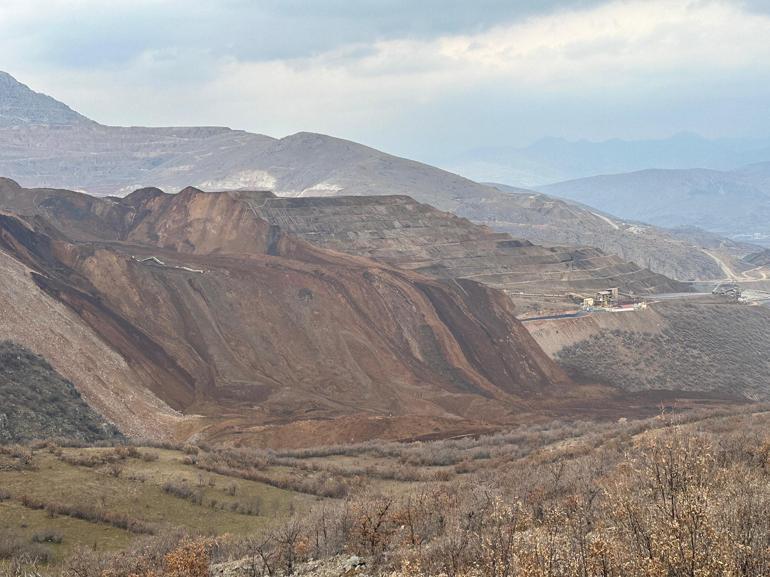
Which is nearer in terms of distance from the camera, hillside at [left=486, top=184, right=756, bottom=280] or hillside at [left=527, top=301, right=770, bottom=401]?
hillside at [left=527, top=301, right=770, bottom=401]

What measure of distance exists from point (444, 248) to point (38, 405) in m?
62.1

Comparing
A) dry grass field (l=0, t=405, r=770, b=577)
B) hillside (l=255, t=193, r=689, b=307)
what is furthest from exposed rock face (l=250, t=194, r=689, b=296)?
dry grass field (l=0, t=405, r=770, b=577)

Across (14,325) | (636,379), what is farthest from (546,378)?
(14,325)

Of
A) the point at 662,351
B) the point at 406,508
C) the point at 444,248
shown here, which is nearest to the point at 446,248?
the point at 444,248

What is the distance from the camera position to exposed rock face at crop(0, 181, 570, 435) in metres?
44.1

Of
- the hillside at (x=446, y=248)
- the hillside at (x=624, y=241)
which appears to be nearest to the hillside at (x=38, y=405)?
the hillside at (x=446, y=248)

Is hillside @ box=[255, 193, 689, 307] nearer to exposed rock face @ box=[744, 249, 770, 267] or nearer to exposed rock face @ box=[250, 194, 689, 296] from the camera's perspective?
exposed rock face @ box=[250, 194, 689, 296]

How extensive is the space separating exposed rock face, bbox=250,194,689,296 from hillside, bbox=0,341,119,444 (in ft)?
159

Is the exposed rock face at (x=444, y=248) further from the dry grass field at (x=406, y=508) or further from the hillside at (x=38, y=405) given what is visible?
the dry grass field at (x=406, y=508)

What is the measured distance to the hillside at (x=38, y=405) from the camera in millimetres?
30984

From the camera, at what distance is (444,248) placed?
90000mm

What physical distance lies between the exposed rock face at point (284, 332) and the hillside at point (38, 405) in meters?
1.67

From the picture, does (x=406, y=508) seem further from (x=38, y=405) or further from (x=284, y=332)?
(x=284, y=332)

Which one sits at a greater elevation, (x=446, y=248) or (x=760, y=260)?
(x=446, y=248)
